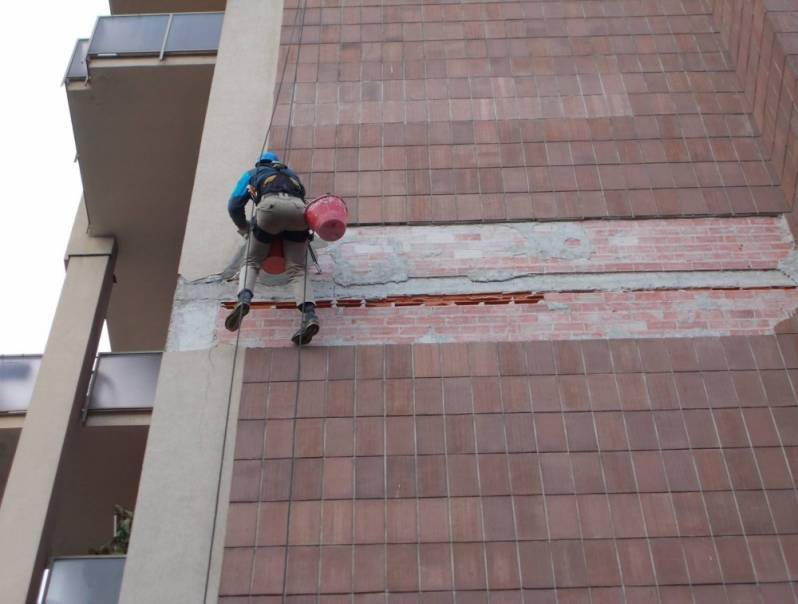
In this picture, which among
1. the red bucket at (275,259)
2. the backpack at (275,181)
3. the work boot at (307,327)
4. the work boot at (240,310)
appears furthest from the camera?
the red bucket at (275,259)

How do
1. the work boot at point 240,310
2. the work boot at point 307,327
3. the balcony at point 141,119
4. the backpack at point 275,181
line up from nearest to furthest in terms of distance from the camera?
the work boot at point 240,310, the work boot at point 307,327, the backpack at point 275,181, the balcony at point 141,119

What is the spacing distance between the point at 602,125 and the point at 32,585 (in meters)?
6.79

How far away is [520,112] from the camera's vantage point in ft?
29.2

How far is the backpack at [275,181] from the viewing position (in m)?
7.20

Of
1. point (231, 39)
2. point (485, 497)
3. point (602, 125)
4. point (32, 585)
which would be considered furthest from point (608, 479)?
point (231, 39)

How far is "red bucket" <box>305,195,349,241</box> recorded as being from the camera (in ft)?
22.5

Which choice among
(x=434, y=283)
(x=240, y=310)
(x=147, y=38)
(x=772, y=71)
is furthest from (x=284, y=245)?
(x=772, y=71)

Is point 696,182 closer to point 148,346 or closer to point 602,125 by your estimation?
point 602,125

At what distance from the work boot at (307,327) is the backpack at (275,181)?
3.08ft

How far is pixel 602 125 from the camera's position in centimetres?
875

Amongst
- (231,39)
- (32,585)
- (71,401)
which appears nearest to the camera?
(32,585)

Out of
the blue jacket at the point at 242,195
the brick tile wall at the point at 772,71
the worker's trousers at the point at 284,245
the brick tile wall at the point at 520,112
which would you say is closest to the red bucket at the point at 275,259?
the worker's trousers at the point at 284,245

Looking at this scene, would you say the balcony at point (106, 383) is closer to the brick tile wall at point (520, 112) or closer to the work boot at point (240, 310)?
the work boot at point (240, 310)

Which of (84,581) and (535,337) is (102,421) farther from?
(535,337)
